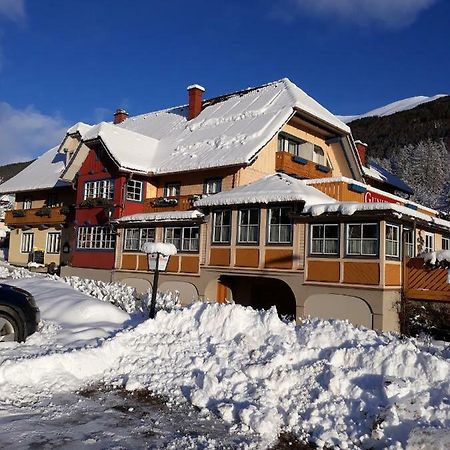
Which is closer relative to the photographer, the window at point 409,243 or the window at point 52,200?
the window at point 409,243

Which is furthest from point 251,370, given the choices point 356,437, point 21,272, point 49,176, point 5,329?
point 49,176

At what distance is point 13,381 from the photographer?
808 centimetres

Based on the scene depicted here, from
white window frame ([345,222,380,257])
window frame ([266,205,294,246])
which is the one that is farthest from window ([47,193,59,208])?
white window frame ([345,222,380,257])

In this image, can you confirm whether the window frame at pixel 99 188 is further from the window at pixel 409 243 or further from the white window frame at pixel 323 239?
the window at pixel 409 243

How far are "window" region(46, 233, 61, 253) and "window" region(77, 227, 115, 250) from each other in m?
5.53

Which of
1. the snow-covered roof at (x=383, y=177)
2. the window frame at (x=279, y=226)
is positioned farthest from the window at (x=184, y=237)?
the snow-covered roof at (x=383, y=177)

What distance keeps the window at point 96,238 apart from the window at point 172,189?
3.60 metres

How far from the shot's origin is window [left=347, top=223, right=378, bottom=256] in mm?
16109

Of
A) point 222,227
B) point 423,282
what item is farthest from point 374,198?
point 222,227

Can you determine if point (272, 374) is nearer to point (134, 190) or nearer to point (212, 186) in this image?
point (212, 186)

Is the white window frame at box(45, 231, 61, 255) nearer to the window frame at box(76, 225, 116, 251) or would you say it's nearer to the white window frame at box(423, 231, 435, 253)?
the window frame at box(76, 225, 116, 251)

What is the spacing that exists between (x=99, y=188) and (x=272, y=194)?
12.8 metres

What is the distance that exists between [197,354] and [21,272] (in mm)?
19769

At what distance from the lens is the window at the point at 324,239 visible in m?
17.0
